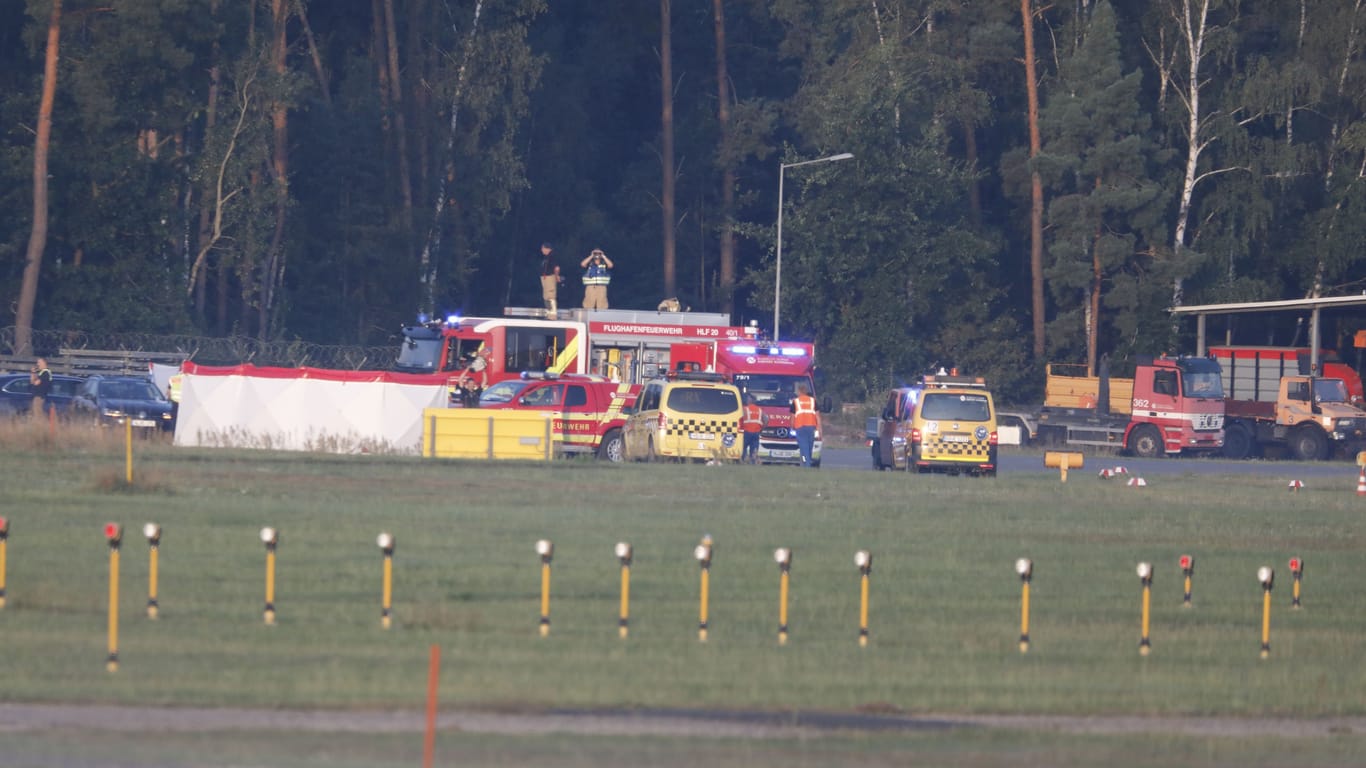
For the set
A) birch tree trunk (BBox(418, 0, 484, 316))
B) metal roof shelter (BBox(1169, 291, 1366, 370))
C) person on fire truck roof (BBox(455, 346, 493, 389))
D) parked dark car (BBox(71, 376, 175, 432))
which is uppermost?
birch tree trunk (BBox(418, 0, 484, 316))

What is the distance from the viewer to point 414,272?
63750 mm

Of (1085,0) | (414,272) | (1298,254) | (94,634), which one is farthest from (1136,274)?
(94,634)

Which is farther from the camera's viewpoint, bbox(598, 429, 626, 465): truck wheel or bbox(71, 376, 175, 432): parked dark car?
bbox(71, 376, 175, 432): parked dark car

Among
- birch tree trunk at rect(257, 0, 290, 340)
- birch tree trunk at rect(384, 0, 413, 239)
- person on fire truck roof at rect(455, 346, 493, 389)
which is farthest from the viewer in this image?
birch tree trunk at rect(384, 0, 413, 239)

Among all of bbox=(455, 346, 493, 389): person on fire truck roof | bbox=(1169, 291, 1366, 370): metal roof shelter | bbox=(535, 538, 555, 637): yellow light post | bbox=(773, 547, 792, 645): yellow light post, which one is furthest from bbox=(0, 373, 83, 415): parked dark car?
bbox=(1169, 291, 1366, 370): metal roof shelter

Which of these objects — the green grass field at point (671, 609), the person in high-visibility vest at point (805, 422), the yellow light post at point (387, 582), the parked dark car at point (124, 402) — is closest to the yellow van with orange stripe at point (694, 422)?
the person in high-visibility vest at point (805, 422)

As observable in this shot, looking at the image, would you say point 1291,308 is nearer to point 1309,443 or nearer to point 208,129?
point 1309,443

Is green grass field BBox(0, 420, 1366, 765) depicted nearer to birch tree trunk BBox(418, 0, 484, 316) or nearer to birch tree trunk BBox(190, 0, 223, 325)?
birch tree trunk BBox(190, 0, 223, 325)

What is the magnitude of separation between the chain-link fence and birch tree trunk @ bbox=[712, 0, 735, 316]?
1880 centimetres

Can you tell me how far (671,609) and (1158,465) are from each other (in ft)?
93.4

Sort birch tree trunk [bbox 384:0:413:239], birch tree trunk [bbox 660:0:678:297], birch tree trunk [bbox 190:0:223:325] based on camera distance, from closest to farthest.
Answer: birch tree trunk [bbox 190:0:223:325] < birch tree trunk [bbox 384:0:413:239] < birch tree trunk [bbox 660:0:678:297]

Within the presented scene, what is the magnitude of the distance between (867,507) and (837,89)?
42209 mm

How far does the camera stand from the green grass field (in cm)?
1161

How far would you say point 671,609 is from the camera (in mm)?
15469
